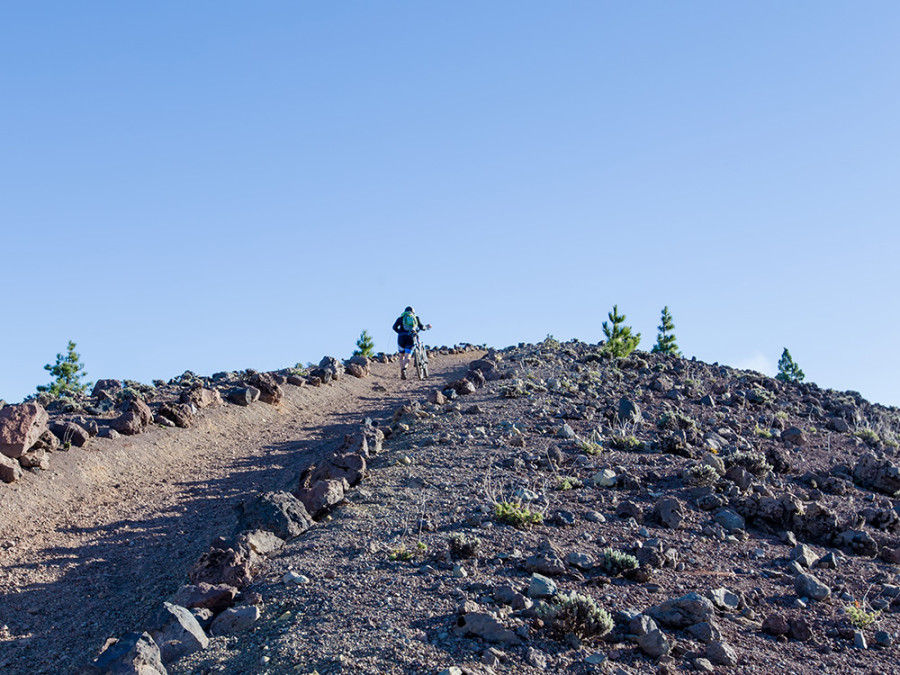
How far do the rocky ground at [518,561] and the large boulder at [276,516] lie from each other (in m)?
0.03

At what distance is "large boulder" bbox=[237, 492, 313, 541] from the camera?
8.35 m

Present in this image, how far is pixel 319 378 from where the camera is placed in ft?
74.3

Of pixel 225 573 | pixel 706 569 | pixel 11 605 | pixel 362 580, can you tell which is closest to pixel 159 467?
pixel 11 605

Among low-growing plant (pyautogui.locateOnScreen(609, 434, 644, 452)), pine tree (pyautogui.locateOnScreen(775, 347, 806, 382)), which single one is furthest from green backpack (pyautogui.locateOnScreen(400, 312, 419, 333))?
pine tree (pyautogui.locateOnScreen(775, 347, 806, 382))

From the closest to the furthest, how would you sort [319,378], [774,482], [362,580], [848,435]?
[362,580]
[774,482]
[848,435]
[319,378]

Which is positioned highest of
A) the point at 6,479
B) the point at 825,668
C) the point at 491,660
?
the point at 6,479

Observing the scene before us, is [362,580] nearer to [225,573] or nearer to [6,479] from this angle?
[225,573]

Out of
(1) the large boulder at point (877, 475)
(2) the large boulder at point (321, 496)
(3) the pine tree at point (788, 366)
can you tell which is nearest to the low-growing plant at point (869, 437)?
(1) the large boulder at point (877, 475)

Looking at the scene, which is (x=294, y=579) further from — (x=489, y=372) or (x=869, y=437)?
(x=489, y=372)

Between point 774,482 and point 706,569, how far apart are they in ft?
12.8

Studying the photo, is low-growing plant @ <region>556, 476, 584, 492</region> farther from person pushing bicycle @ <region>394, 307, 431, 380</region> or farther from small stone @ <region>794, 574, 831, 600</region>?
person pushing bicycle @ <region>394, 307, 431, 380</region>

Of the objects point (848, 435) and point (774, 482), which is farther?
point (848, 435)

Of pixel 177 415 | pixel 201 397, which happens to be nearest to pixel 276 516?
pixel 177 415

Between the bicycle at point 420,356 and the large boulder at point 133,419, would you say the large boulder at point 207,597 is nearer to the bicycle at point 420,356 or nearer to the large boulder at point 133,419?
the large boulder at point 133,419
